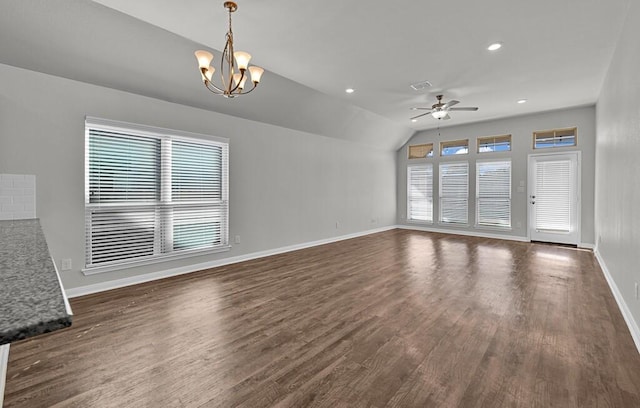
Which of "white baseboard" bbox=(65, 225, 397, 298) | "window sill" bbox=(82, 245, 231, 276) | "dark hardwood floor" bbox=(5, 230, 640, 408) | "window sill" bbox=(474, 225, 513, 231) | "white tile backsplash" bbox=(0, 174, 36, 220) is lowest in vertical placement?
"dark hardwood floor" bbox=(5, 230, 640, 408)

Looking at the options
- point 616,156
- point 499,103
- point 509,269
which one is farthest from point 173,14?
point 499,103

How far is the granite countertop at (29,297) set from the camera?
0.52m

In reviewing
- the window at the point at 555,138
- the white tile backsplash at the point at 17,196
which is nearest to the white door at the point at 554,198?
the window at the point at 555,138

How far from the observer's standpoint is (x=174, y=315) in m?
2.98

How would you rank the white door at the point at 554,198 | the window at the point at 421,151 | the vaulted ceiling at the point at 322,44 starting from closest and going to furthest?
1. the vaulted ceiling at the point at 322,44
2. the white door at the point at 554,198
3. the window at the point at 421,151

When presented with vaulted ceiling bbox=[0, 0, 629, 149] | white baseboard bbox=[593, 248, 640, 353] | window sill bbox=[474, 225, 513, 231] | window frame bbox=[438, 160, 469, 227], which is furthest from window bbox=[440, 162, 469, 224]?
white baseboard bbox=[593, 248, 640, 353]

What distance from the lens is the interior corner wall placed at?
322 cm

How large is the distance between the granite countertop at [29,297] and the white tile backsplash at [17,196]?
2.88m

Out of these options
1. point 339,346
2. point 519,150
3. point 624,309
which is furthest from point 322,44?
point 519,150

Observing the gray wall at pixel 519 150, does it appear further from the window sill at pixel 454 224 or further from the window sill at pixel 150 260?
the window sill at pixel 150 260

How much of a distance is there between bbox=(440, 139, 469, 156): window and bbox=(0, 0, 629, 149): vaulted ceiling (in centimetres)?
279

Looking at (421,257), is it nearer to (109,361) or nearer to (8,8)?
(109,361)

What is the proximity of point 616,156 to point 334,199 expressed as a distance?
490cm

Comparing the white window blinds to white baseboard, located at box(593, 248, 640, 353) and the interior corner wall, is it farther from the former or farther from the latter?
the interior corner wall
